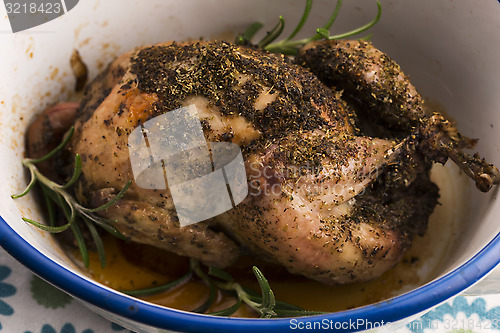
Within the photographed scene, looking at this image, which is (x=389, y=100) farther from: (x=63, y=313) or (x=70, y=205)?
(x=63, y=313)

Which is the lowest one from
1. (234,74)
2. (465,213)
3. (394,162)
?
(465,213)

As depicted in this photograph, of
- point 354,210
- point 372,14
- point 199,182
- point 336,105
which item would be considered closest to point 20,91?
point 199,182

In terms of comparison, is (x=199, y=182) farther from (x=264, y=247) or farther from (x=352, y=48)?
(x=352, y=48)

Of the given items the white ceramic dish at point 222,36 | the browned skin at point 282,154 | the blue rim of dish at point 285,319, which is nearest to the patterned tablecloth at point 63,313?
the white ceramic dish at point 222,36

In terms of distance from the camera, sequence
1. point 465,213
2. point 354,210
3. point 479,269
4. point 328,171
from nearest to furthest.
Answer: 1. point 479,269
2. point 328,171
3. point 354,210
4. point 465,213

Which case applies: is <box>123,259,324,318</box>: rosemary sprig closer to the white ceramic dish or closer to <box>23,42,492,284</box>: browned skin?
<box>23,42,492,284</box>: browned skin

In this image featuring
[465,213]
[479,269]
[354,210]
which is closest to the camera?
[479,269]

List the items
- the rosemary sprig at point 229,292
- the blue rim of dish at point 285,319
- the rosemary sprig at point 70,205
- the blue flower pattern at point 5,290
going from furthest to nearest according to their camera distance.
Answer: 1. the blue flower pattern at point 5,290
2. the rosemary sprig at point 70,205
3. the rosemary sprig at point 229,292
4. the blue rim of dish at point 285,319

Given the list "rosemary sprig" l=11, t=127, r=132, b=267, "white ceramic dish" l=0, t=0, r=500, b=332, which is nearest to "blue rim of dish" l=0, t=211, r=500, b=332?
"white ceramic dish" l=0, t=0, r=500, b=332

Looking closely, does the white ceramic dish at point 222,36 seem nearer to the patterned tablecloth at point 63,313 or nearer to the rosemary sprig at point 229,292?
the patterned tablecloth at point 63,313
